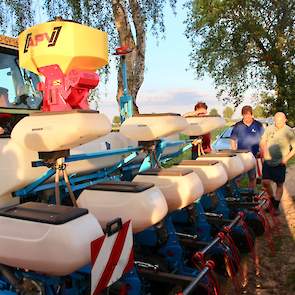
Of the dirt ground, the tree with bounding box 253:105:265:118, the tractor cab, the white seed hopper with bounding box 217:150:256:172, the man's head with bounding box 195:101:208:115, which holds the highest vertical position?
the tractor cab

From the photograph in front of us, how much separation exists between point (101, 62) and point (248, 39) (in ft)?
58.5

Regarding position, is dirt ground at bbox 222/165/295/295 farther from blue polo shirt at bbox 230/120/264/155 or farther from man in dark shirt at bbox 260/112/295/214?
blue polo shirt at bbox 230/120/264/155

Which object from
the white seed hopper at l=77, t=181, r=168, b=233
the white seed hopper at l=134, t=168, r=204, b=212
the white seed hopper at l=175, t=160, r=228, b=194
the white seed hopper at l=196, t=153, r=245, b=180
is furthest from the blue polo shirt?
the white seed hopper at l=77, t=181, r=168, b=233

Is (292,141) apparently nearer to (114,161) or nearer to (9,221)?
(114,161)

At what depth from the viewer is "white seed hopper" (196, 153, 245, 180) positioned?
4855 mm

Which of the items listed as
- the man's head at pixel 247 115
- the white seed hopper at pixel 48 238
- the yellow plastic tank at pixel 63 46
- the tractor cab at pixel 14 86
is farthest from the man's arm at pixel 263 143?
the white seed hopper at pixel 48 238

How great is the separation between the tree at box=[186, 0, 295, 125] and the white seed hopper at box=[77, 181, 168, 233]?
18177 millimetres

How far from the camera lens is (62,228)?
2.22m

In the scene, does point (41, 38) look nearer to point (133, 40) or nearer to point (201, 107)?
point (201, 107)

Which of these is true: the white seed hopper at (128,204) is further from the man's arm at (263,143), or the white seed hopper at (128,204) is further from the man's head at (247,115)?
the man's head at (247,115)

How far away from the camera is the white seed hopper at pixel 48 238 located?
87.3 inches

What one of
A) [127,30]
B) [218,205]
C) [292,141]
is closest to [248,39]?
[127,30]

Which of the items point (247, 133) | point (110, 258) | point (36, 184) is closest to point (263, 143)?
point (247, 133)

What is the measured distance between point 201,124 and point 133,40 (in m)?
5.79
